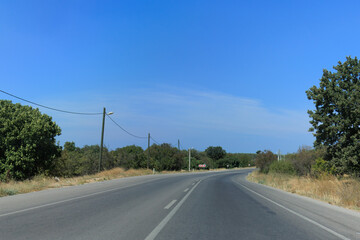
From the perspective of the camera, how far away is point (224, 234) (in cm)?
611

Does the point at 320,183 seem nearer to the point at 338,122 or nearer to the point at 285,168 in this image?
the point at 338,122

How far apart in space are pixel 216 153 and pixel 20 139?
100439 mm

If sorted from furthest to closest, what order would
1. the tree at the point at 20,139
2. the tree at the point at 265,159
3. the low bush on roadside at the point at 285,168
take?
the tree at the point at 265,159 < the low bush on roadside at the point at 285,168 < the tree at the point at 20,139

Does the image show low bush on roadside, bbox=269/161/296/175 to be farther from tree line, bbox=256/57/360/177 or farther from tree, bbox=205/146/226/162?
tree, bbox=205/146/226/162

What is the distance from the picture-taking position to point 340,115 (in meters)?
18.2

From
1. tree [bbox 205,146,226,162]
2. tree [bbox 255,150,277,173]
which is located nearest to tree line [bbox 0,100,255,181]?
tree [bbox 255,150,277,173]

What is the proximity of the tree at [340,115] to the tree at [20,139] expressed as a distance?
22.8 meters

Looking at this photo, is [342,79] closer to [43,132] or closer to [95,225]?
[95,225]

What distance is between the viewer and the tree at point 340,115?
16922 mm

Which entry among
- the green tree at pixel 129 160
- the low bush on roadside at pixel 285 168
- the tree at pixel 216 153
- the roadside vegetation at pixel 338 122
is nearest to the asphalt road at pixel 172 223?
the roadside vegetation at pixel 338 122

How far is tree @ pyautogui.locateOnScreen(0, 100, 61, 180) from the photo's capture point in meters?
23.2

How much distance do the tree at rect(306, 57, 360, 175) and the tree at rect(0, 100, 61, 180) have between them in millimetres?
22766

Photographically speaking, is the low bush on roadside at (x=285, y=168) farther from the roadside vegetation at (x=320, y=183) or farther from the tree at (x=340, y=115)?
the tree at (x=340, y=115)

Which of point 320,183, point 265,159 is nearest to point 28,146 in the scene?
point 320,183
